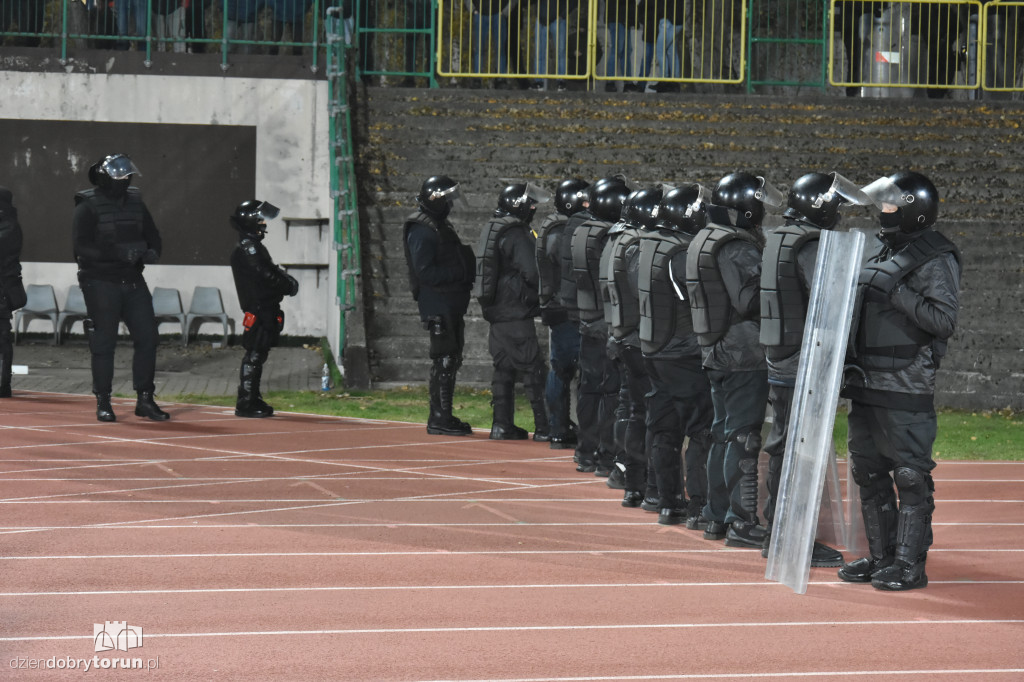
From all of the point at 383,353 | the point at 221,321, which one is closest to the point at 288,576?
the point at 383,353

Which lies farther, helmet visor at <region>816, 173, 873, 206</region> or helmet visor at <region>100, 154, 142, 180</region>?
helmet visor at <region>100, 154, 142, 180</region>

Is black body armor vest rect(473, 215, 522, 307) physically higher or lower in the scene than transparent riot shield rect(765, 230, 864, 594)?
higher

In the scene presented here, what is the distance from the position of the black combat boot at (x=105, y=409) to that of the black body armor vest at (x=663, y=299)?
617 cm

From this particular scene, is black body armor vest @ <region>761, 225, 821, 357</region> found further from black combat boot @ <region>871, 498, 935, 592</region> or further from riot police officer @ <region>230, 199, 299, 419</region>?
riot police officer @ <region>230, 199, 299, 419</region>

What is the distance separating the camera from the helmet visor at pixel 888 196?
22.2 feet

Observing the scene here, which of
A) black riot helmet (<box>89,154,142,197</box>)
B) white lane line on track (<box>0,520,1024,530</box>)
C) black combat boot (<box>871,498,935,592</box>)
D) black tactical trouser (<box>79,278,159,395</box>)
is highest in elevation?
black riot helmet (<box>89,154,142,197</box>)

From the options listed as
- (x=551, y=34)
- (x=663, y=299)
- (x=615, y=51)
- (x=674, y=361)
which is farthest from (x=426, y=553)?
(x=551, y=34)

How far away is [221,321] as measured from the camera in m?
19.9

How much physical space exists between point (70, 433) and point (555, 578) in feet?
20.7

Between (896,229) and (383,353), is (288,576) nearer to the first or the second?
(896,229)

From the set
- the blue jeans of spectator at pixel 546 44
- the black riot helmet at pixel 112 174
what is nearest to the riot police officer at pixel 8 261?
the black riot helmet at pixel 112 174

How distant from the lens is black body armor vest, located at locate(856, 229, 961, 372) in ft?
22.2

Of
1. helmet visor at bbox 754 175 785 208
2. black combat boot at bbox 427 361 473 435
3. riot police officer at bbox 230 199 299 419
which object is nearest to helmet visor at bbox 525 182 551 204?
black combat boot at bbox 427 361 473 435

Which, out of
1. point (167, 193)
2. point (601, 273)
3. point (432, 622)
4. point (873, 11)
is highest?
point (873, 11)
